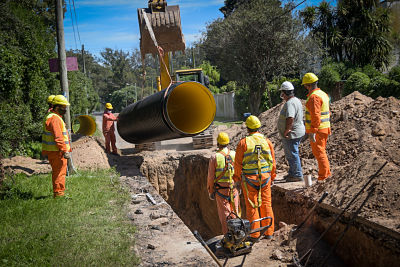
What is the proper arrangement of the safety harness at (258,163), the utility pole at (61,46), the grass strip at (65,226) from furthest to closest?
the utility pole at (61,46)
the safety harness at (258,163)
the grass strip at (65,226)

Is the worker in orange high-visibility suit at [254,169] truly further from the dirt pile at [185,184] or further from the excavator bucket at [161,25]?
the excavator bucket at [161,25]

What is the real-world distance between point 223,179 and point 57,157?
295cm

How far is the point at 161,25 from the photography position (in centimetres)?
966

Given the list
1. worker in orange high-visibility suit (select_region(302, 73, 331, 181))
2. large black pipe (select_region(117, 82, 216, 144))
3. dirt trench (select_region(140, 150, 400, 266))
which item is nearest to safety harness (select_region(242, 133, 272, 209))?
dirt trench (select_region(140, 150, 400, 266))

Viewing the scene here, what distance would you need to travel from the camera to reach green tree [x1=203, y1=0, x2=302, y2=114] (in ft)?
62.9

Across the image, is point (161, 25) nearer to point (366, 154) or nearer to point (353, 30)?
point (366, 154)

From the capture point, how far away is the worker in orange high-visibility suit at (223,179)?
586 centimetres

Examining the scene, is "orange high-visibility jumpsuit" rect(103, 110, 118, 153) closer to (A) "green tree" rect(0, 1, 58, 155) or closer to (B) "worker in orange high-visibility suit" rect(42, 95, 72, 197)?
(A) "green tree" rect(0, 1, 58, 155)

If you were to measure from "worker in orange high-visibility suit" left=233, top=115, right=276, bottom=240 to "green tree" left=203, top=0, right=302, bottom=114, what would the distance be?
47.6ft

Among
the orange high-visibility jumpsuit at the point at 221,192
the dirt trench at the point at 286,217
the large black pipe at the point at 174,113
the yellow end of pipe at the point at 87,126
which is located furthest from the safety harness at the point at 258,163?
the yellow end of pipe at the point at 87,126

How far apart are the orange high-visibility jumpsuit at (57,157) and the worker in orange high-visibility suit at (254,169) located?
3.05 m

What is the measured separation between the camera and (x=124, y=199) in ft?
21.1

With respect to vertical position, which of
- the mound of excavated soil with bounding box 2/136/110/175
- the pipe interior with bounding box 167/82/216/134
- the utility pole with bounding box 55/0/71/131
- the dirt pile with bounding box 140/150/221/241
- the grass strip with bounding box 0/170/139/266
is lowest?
the dirt pile with bounding box 140/150/221/241

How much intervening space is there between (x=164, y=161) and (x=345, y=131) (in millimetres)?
5313
